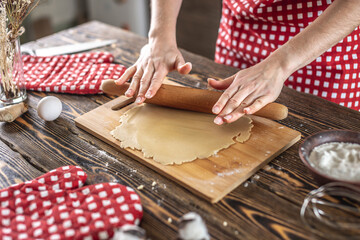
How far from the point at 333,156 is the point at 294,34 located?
2.15 feet

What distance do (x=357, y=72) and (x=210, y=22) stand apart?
221cm

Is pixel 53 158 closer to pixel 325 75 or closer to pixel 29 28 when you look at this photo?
pixel 325 75

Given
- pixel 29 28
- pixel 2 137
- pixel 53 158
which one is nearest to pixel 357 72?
pixel 53 158

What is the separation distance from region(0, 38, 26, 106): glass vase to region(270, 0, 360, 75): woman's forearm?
84cm

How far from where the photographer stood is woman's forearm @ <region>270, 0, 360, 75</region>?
3.54 feet

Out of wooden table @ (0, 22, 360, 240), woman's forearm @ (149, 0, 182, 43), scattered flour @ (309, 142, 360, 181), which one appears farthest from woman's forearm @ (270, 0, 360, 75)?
woman's forearm @ (149, 0, 182, 43)

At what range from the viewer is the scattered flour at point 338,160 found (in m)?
0.83

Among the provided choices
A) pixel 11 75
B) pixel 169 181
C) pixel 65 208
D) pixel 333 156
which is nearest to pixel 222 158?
pixel 169 181

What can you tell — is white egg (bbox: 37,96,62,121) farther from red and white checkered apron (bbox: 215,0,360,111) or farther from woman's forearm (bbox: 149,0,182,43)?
red and white checkered apron (bbox: 215,0,360,111)

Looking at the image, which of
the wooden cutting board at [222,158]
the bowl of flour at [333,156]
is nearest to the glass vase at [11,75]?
the wooden cutting board at [222,158]

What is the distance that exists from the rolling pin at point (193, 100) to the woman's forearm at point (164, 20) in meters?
0.28

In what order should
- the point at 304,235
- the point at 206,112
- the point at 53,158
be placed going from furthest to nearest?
the point at 206,112 < the point at 53,158 < the point at 304,235

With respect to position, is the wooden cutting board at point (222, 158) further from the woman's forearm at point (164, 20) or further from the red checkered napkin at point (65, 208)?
the woman's forearm at point (164, 20)

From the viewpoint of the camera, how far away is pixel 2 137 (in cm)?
113
